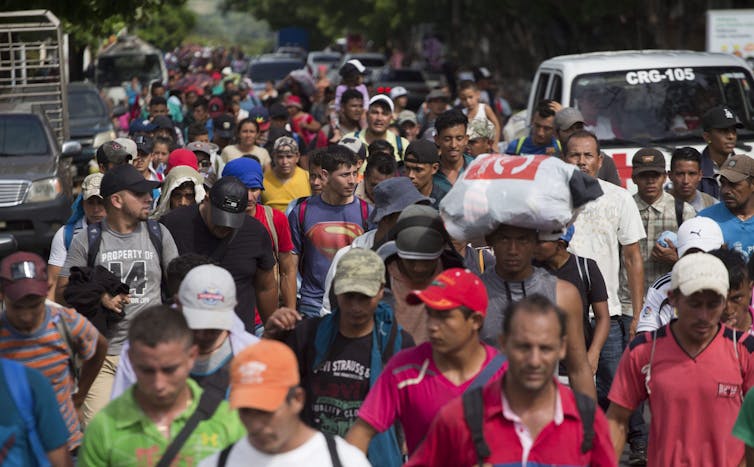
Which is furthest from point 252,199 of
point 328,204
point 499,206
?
point 499,206

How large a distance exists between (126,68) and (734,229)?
27536 mm

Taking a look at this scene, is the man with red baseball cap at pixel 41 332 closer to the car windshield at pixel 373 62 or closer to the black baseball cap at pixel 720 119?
the black baseball cap at pixel 720 119

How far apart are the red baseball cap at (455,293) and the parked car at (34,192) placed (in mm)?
11396

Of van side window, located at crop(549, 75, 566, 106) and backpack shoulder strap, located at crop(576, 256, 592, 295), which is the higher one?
backpack shoulder strap, located at crop(576, 256, 592, 295)

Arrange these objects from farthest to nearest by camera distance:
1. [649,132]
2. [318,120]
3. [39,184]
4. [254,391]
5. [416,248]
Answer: [318,120]
[39,184]
[649,132]
[416,248]
[254,391]

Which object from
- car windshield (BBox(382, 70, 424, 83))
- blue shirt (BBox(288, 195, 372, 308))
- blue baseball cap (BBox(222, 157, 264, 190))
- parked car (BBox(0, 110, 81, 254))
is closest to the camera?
blue shirt (BBox(288, 195, 372, 308))

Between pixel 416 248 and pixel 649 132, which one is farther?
pixel 649 132

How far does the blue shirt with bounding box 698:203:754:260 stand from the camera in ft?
26.5

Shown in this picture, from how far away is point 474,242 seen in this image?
6.02 metres

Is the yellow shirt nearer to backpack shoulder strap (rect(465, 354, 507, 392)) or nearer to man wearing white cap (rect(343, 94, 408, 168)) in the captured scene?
man wearing white cap (rect(343, 94, 408, 168))

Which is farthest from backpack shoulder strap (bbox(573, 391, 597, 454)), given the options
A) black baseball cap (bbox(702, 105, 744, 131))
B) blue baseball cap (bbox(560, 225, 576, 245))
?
black baseball cap (bbox(702, 105, 744, 131))

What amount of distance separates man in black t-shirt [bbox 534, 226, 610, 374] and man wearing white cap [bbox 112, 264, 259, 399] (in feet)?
6.19

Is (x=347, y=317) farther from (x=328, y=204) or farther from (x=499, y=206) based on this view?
(x=328, y=204)

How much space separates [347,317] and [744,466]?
63.0 inches
